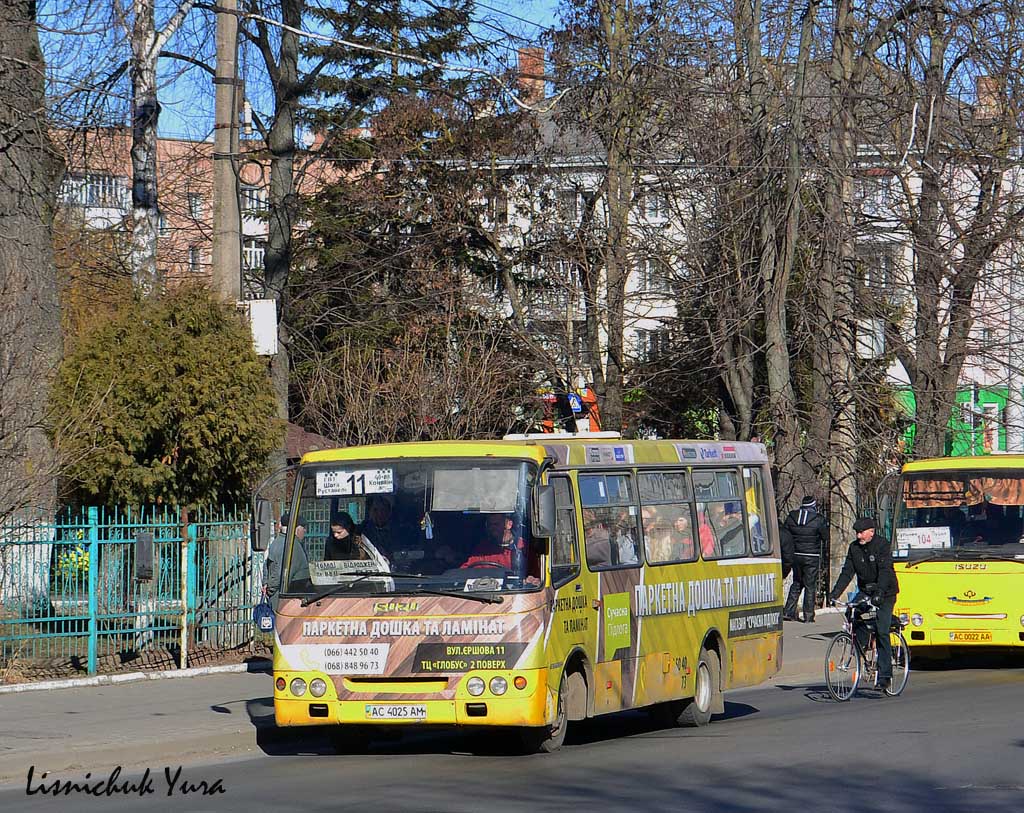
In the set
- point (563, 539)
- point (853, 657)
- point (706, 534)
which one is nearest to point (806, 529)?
point (853, 657)

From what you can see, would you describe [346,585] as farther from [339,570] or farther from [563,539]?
[563,539]

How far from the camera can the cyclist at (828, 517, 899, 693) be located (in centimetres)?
1603

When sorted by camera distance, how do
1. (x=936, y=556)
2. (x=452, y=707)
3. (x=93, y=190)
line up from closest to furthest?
(x=452, y=707)
(x=936, y=556)
(x=93, y=190)

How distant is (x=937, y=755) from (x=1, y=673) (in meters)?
9.33

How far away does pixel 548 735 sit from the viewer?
1200 centimetres

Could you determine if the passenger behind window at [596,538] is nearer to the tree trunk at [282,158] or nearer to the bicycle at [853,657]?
the bicycle at [853,657]

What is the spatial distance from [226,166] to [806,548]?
1115cm

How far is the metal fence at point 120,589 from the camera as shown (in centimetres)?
1603

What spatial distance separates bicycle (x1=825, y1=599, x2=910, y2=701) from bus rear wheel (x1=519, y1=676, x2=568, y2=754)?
4.60m

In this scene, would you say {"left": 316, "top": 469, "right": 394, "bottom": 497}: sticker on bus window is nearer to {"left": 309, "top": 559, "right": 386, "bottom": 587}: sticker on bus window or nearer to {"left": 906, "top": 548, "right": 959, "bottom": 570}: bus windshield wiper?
{"left": 309, "top": 559, "right": 386, "bottom": 587}: sticker on bus window

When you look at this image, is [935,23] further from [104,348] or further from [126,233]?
[104,348]

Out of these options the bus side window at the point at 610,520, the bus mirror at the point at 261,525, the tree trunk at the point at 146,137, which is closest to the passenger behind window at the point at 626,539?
the bus side window at the point at 610,520

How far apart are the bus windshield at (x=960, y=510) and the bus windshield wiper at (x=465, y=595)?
9816mm

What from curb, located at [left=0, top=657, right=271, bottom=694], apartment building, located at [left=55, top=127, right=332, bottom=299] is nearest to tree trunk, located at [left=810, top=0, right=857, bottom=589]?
apartment building, located at [left=55, top=127, right=332, bottom=299]
